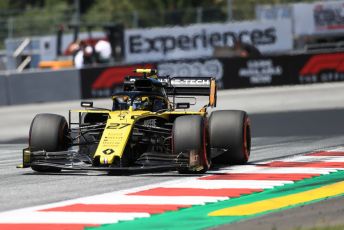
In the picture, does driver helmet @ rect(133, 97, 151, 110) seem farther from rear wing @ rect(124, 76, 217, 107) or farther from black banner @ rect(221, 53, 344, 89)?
black banner @ rect(221, 53, 344, 89)

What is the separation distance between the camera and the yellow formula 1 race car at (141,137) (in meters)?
12.8

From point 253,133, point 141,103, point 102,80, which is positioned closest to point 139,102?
point 141,103

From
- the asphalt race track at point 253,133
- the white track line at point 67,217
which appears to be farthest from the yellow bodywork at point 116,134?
the white track line at point 67,217

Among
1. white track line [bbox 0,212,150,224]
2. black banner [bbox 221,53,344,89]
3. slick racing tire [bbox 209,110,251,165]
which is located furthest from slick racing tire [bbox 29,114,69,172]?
black banner [bbox 221,53,344,89]

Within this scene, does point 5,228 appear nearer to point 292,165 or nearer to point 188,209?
point 188,209

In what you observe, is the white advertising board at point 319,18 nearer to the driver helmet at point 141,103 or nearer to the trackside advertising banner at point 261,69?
the trackside advertising banner at point 261,69

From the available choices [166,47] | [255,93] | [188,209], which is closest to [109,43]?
[166,47]

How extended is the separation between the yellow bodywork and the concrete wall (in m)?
20.5

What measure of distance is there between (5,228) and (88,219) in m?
0.80

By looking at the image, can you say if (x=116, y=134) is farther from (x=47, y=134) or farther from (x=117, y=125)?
(x=47, y=134)

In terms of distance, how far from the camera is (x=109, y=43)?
145 ft

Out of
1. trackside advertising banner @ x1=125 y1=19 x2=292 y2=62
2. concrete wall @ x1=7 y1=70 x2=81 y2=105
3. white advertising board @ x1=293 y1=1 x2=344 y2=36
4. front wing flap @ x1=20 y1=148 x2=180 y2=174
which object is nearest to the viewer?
front wing flap @ x1=20 y1=148 x2=180 y2=174

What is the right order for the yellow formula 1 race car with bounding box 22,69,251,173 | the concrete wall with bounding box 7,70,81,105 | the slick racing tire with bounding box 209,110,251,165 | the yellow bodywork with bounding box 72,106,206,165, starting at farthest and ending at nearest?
1. the concrete wall with bounding box 7,70,81,105
2. the slick racing tire with bounding box 209,110,251,165
3. the yellow formula 1 race car with bounding box 22,69,251,173
4. the yellow bodywork with bounding box 72,106,206,165

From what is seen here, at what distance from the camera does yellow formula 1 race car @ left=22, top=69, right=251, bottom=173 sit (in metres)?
12.8
